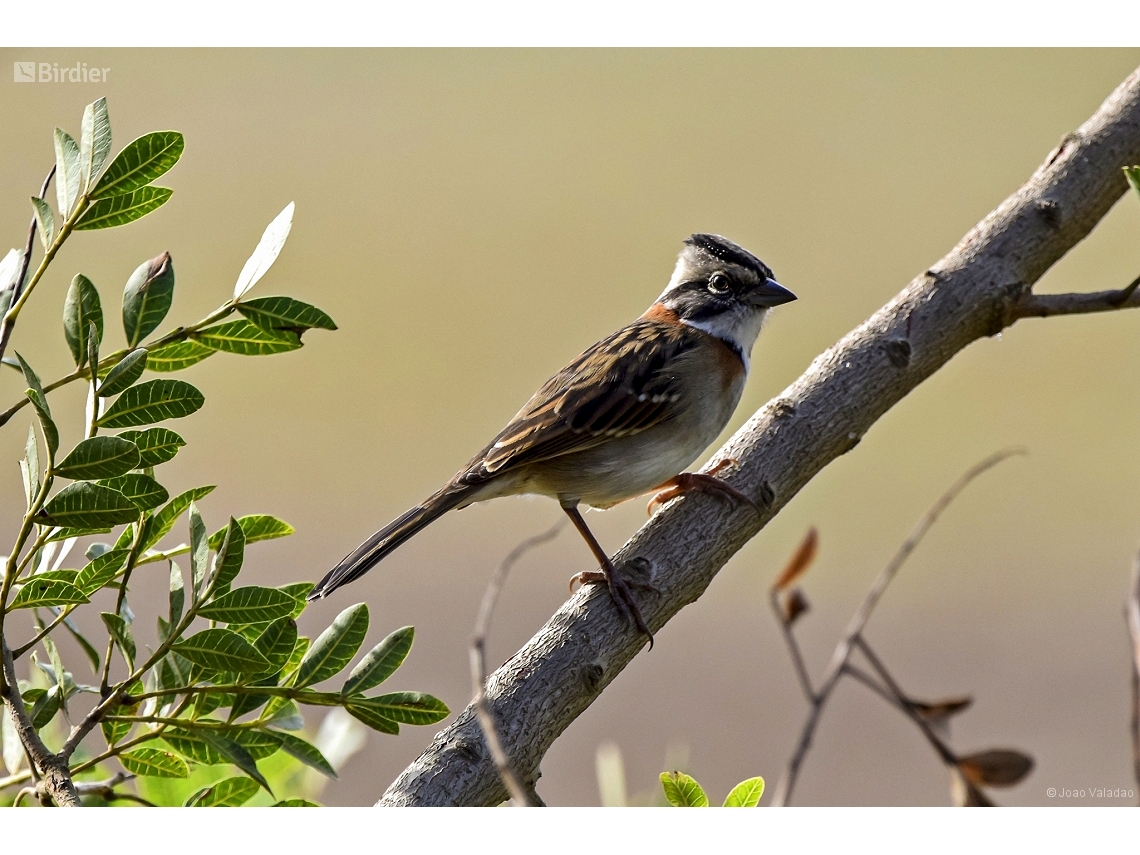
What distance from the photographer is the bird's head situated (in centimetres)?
338

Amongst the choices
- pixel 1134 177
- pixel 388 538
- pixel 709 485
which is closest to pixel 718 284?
pixel 709 485

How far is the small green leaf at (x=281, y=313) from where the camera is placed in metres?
1.57

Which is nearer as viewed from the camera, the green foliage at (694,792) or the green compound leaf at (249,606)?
the green compound leaf at (249,606)

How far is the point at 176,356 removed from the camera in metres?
1.68

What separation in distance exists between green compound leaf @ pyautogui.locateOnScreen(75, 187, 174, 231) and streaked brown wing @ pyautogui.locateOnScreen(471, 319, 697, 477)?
1.48m

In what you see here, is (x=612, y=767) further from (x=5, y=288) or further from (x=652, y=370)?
(x=652, y=370)

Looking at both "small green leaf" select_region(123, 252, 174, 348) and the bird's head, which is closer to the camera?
"small green leaf" select_region(123, 252, 174, 348)

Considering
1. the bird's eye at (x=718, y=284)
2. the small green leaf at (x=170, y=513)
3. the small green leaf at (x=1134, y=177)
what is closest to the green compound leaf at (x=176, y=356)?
the small green leaf at (x=170, y=513)

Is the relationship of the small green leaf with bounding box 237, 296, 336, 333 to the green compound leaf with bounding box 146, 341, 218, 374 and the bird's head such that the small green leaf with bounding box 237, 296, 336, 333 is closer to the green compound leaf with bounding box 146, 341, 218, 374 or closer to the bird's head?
the green compound leaf with bounding box 146, 341, 218, 374

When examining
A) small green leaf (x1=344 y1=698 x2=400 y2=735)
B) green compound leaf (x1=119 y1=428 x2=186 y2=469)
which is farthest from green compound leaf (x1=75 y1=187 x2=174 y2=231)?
small green leaf (x1=344 y1=698 x2=400 y2=735)

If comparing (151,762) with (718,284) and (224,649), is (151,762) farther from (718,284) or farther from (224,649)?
(718,284)

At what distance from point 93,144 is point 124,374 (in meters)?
0.37

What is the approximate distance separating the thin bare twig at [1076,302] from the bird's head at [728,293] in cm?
88

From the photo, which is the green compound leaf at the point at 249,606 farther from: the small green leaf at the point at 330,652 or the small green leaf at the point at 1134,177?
the small green leaf at the point at 1134,177
